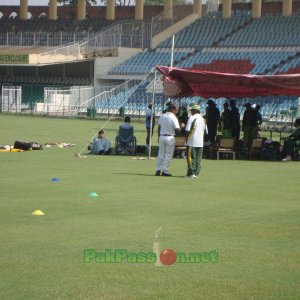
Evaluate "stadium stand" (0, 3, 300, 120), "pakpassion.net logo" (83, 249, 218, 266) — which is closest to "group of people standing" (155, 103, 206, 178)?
"pakpassion.net logo" (83, 249, 218, 266)

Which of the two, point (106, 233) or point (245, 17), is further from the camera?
point (245, 17)

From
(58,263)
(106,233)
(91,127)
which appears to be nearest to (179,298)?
(58,263)

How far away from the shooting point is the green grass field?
7.84 metres

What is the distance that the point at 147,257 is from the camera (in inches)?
354

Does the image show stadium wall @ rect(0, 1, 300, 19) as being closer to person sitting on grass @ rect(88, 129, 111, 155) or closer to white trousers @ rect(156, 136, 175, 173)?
person sitting on grass @ rect(88, 129, 111, 155)

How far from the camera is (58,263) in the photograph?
28.5 feet

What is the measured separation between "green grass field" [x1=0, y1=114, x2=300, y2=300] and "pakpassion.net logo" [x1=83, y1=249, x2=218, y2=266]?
12 centimetres

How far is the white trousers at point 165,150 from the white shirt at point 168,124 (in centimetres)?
12

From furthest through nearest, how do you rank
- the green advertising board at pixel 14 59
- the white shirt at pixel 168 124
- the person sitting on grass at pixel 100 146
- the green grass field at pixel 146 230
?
the green advertising board at pixel 14 59 < the person sitting on grass at pixel 100 146 < the white shirt at pixel 168 124 < the green grass field at pixel 146 230

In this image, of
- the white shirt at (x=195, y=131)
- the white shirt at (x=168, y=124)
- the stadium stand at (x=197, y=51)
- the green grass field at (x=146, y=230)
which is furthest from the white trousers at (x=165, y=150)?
the stadium stand at (x=197, y=51)

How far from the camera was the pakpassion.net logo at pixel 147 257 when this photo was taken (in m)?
8.84

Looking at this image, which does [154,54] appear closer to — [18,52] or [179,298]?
[18,52]

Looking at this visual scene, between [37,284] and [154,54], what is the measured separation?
48.6 m

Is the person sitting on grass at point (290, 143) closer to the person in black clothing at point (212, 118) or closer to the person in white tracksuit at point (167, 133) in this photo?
the person in black clothing at point (212, 118)
